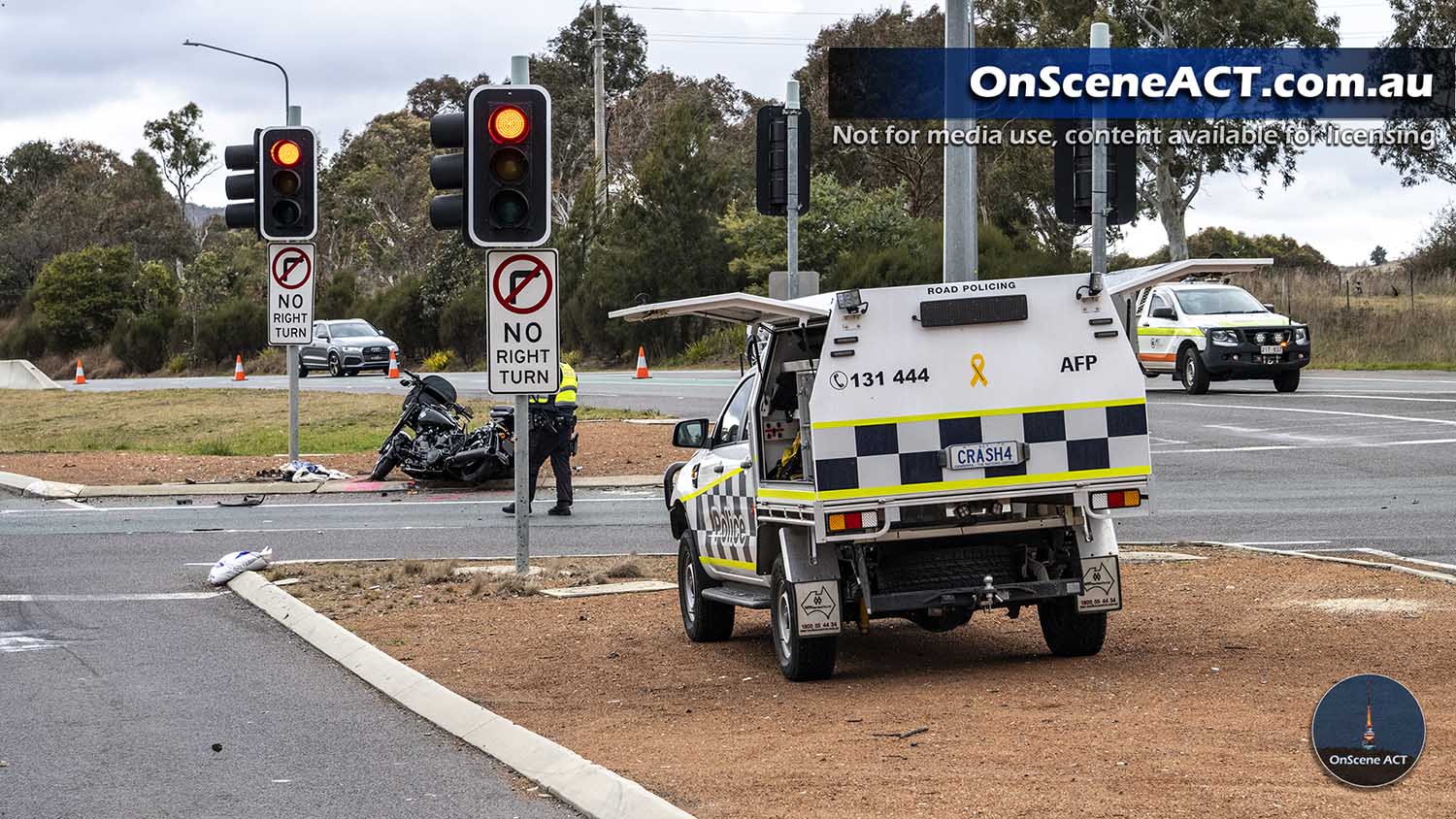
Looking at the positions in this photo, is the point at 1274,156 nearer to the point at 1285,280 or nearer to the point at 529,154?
the point at 1285,280

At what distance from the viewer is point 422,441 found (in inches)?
854

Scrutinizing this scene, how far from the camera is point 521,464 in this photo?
1325 centimetres

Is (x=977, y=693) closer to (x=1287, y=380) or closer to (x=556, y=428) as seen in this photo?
(x=556, y=428)

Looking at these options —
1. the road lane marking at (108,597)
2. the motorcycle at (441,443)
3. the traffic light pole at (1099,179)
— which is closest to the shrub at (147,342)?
the motorcycle at (441,443)

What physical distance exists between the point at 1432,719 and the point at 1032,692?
1860 mm

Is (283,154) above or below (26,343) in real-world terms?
above

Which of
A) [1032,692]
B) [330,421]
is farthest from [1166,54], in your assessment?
[1032,692]

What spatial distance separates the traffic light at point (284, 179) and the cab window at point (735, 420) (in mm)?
9913

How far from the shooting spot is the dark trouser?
18344 mm

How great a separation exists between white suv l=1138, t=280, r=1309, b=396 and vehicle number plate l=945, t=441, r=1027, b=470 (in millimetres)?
22584

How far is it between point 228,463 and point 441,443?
4.40 m

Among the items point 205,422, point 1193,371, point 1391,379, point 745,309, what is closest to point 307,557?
point 745,309

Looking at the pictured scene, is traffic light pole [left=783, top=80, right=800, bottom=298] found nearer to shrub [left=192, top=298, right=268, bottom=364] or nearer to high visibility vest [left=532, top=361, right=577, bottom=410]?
high visibility vest [left=532, top=361, right=577, bottom=410]

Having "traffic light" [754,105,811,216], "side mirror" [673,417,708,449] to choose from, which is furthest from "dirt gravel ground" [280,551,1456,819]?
"traffic light" [754,105,811,216]
